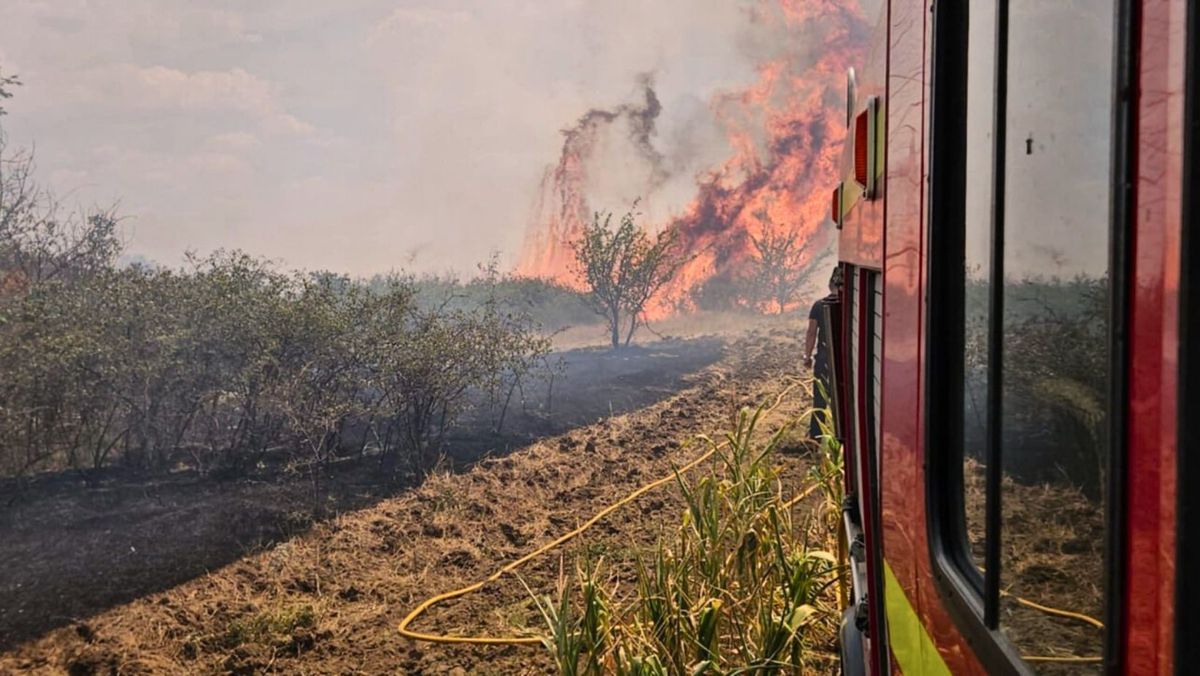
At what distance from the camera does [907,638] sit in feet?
5.18

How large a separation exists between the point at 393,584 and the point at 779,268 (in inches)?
585

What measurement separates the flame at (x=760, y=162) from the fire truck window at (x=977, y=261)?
45.7 ft

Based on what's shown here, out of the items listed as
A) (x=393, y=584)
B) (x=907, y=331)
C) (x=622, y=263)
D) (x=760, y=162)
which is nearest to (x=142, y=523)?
(x=393, y=584)

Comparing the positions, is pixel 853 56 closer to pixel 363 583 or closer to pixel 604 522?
pixel 604 522

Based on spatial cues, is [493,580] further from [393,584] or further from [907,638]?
[907,638]

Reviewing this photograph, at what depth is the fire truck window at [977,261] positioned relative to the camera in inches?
43.4

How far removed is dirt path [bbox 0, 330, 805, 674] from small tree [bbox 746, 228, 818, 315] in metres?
10.6

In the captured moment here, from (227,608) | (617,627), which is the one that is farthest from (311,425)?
(617,627)

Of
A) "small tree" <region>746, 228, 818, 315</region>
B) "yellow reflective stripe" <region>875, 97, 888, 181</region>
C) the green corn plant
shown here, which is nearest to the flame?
"small tree" <region>746, 228, 818, 315</region>

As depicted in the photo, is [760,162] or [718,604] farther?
[760,162]

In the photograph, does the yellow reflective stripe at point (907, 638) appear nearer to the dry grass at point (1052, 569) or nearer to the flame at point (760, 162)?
the dry grass at point (1052, 569)

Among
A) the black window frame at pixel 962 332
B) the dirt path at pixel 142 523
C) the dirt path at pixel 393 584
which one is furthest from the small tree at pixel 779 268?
the black window frame at pixel 962 332

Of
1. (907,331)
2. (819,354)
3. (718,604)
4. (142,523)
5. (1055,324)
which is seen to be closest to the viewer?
(1055,324)

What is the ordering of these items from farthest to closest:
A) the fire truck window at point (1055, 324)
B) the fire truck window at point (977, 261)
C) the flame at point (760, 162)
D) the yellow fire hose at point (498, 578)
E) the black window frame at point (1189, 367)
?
the flame at point (760, 162), the yellow fire hose at point (498, 578), the fire truck window at point (977, 261), the fire truck window at point (1055, 324), the black window frame at point (1189, 367)
